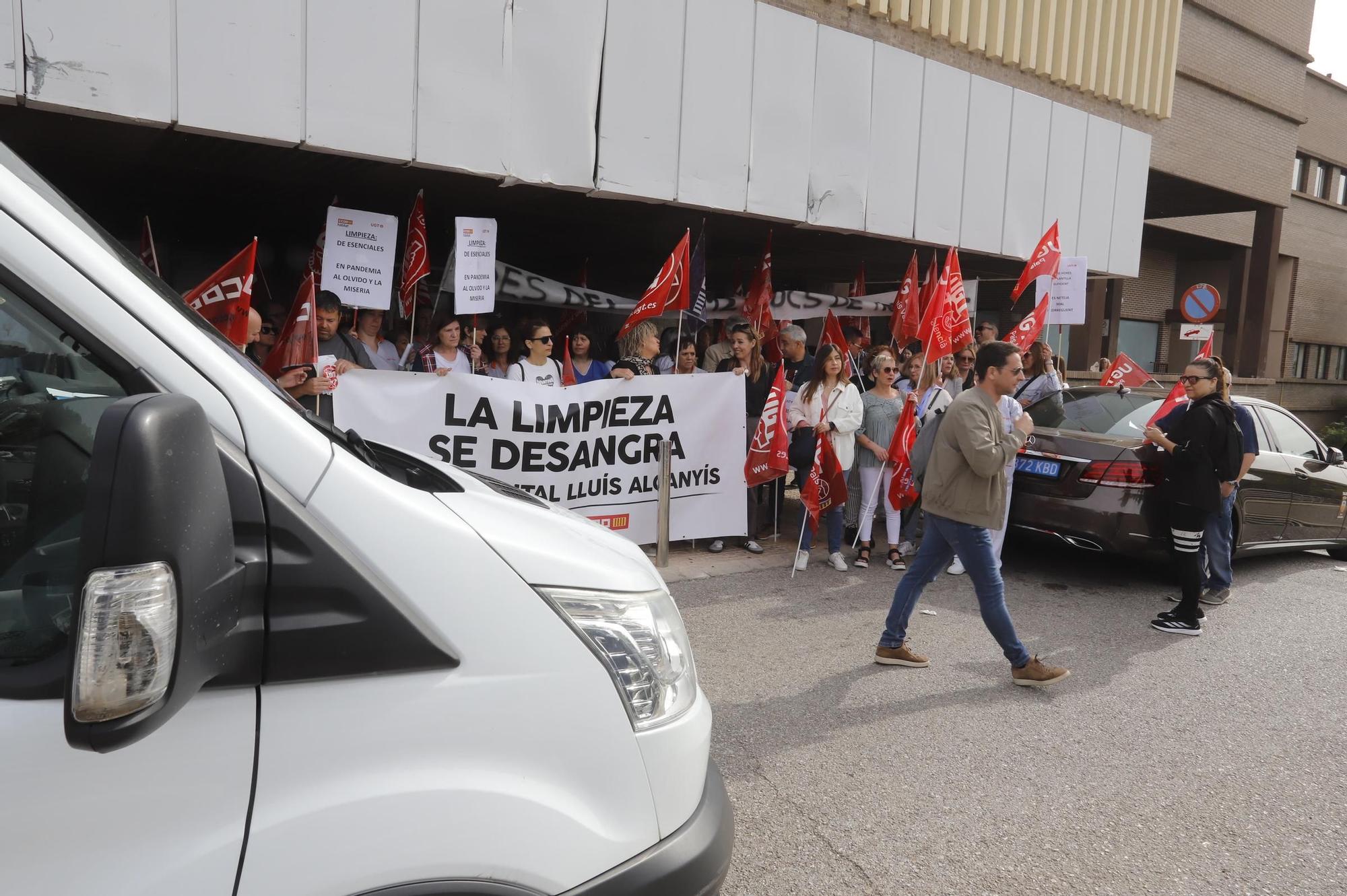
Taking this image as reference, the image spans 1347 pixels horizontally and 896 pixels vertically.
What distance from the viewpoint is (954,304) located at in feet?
26.2

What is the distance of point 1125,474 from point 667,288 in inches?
156

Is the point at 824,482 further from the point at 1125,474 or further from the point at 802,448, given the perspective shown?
the point at 1125,474

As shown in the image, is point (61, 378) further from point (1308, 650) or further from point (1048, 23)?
point (1048, 23)

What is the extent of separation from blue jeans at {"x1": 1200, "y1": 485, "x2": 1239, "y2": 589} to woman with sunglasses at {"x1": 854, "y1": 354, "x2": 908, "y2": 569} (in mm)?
2319

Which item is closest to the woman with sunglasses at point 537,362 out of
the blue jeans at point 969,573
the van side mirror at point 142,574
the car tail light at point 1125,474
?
the blue jeans at point 969,573

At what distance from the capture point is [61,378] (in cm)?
151

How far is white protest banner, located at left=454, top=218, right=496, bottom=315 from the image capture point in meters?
6.82

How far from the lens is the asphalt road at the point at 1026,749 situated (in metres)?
3.26

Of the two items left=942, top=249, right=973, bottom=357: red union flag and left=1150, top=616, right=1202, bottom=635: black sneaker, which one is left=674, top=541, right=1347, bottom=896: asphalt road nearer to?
left=1150, top=616, right=1202, bottom=635: black sneaker

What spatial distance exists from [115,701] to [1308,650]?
22.8 feet

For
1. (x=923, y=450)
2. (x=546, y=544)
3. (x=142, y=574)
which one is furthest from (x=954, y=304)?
(x=142, y=574)

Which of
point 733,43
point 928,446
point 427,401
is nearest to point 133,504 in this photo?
point 928,446

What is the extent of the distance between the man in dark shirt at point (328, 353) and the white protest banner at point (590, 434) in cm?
14

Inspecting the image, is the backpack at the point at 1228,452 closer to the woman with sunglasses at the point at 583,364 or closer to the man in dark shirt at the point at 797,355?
the man in dark shirt at the point at 797,355
